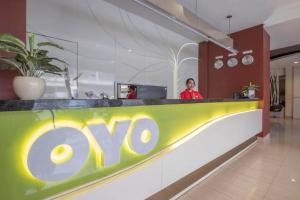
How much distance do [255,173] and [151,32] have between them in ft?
14.1

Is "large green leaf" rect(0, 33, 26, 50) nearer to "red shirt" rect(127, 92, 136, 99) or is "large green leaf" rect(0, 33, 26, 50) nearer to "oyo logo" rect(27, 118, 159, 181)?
"oyo logo" rect(27, 118, 159, 181)

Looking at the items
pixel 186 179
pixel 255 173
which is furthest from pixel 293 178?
pixel 186 179

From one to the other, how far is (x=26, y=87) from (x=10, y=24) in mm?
1193

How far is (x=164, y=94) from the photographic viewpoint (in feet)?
20.0

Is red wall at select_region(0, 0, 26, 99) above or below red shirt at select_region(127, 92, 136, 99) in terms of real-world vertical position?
above

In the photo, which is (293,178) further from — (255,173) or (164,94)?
(164,94)

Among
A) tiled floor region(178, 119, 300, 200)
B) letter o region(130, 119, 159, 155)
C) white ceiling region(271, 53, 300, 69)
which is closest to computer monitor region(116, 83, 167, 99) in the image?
tiled floor region(178, 119, 300, 200)

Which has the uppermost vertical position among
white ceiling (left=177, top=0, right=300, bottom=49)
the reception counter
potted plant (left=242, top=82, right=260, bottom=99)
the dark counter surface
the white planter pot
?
white ceiling (left=177, top=0, right=300, bottom=49)

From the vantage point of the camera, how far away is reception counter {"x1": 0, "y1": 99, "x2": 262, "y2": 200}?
3.35 ft

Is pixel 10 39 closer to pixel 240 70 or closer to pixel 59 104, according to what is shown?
pixel 59 104

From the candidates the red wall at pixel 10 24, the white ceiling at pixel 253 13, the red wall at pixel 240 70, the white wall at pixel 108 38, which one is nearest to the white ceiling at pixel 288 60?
the white ceiling at pixel 253 13

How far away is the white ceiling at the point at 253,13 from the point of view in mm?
4195

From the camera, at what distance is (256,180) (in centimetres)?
263

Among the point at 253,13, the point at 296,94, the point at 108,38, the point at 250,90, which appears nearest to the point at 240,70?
the point at 250,90
